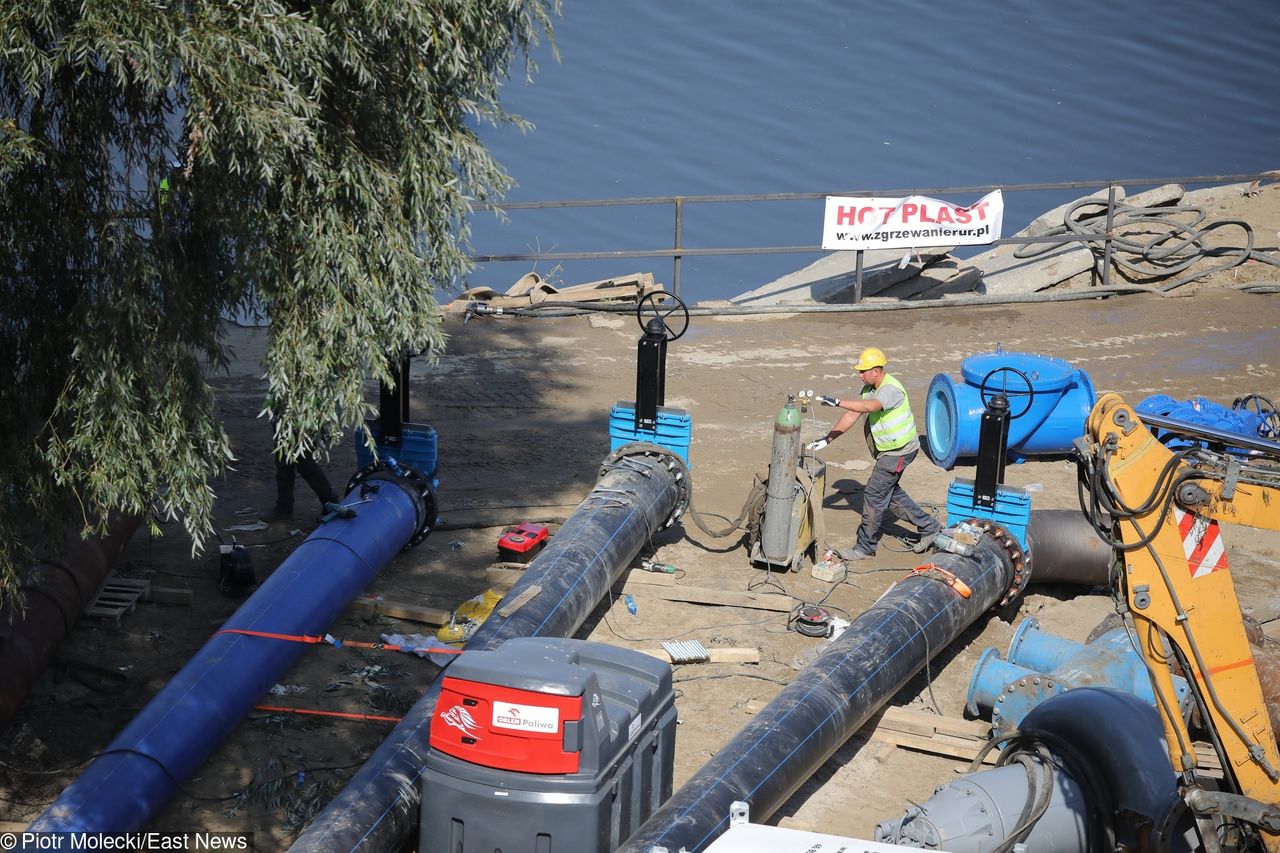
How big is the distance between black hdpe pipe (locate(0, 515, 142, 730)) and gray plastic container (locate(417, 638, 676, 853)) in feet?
10.0

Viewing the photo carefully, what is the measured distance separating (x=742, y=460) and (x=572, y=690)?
737 centimetres

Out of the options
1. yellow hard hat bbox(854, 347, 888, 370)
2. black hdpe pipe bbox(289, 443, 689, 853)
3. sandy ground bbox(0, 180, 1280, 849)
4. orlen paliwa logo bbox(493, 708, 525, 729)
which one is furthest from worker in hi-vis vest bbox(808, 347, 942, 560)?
orlen paliwa logo bbox(493, 708, 525, 729)

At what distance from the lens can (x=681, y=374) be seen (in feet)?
52.3

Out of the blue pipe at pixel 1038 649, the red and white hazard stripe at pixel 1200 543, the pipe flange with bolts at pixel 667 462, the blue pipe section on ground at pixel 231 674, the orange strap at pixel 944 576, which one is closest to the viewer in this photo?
the red and white hazard stripe at pixel 1200 543

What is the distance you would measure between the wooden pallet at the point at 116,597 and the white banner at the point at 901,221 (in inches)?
426

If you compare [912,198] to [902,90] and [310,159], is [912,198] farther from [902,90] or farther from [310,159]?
[902,90]

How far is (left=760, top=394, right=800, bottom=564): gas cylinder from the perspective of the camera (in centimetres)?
1100

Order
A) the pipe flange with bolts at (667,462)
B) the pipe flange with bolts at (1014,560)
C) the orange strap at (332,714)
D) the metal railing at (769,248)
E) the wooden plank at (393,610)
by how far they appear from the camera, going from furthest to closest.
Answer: the metal railing at (769,248), the pipe flange with bolts at (667,462), the pipe flange with bolts at (1014,560), the wooden plank at (393,610), the orange strap at (332,714)

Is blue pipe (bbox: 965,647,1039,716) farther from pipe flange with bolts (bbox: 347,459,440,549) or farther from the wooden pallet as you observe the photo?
the wooden pallet

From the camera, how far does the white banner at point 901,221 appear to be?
60.0ft

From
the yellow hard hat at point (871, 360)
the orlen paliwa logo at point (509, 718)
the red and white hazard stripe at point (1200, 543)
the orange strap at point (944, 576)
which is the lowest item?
the orlen paliwa logo at point (509, 718)

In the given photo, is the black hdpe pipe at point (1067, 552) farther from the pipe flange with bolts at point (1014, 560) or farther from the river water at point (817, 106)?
the river water at point (817, 106)

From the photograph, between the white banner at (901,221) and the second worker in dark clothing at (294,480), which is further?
the white banner at (901,221)

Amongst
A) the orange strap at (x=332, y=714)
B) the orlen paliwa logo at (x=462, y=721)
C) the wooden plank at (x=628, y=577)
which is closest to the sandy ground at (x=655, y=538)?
the orange strap at (x=332, y=714)
